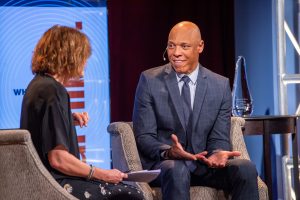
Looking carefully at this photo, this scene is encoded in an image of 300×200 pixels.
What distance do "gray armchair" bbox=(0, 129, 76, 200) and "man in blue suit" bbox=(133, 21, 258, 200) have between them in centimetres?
106

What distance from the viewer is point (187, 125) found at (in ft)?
13.4

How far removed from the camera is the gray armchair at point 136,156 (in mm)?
3799

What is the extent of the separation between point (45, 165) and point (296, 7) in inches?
140

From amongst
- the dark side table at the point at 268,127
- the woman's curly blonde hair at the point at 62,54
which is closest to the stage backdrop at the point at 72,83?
the dark side table at the point at 268,127

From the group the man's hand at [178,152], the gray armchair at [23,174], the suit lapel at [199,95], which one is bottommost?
the man's hand at [178,152]

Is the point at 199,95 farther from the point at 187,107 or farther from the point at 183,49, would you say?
the point at 183,49

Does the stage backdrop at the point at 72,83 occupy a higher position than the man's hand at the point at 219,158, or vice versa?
the stage backdrop at the point at 72,83

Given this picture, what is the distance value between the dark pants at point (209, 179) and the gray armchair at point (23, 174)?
1000mm

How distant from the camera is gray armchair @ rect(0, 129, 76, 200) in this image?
267cm

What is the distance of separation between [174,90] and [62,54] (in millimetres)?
1268

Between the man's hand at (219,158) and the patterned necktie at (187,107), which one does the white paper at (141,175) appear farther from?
the patterned necktie at (187,107)

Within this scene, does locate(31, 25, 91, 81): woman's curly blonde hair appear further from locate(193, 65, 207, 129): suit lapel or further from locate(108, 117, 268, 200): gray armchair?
locate(193, 65, 207, 129): suit lapel

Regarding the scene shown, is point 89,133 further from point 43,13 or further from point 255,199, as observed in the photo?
point 255,199

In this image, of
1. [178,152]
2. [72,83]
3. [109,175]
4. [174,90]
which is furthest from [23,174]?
[72,83]
